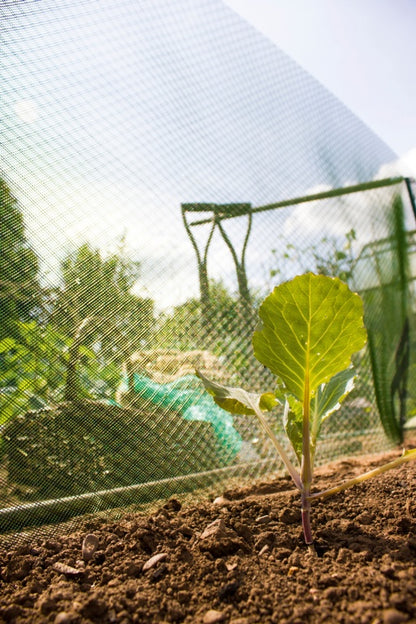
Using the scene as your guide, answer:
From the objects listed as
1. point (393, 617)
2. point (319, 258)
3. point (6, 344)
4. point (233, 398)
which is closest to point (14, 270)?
point (6, 344)

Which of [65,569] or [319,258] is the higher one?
Answer: [319,258]

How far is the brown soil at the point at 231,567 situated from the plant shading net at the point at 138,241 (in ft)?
0.62

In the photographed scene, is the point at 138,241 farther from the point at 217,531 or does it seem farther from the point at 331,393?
the point at 217,531

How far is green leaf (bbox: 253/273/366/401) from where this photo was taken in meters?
0.90

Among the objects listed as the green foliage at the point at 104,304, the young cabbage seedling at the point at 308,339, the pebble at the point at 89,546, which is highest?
the green foliage at the point at 104,304

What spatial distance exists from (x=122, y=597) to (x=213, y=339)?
89 centimetres

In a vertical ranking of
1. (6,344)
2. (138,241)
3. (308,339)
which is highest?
(138,241)

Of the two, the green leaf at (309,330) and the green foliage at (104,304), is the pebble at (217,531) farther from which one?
the green foliage at (104,304)

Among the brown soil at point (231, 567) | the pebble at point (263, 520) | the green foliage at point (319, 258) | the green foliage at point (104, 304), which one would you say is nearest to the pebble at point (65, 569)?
the brown soil at point (231, 567)

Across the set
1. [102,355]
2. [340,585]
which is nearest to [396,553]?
[340,585]

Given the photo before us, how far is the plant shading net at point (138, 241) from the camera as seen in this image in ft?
3.78

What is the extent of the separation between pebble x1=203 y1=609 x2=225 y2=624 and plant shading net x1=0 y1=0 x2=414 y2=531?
54cm

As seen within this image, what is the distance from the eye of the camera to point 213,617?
0.70 m

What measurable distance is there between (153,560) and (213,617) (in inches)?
8.5
